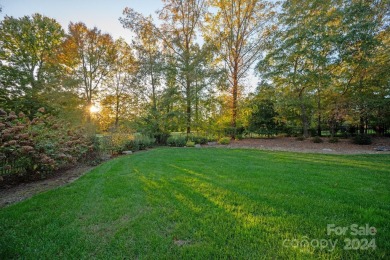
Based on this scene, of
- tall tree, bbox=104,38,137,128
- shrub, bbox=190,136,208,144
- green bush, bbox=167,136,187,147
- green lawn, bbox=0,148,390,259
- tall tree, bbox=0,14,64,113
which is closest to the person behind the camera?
green lawn, bbox=0,148,390,259

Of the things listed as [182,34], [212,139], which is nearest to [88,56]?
[182,34]

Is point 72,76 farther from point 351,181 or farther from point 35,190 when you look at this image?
point 351,181

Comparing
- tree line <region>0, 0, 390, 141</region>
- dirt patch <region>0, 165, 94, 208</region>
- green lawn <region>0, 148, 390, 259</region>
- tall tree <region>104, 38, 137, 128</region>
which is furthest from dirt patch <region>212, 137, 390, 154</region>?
tall tree <region>104, 38, 137, 128</region>

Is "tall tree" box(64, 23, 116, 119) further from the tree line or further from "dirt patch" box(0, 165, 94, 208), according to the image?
"dirt patch" box(0, 165, 94, 208)

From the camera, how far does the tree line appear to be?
10.8 metres

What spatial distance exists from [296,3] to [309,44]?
12.5 feet

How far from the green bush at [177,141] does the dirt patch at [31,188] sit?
24.3ft

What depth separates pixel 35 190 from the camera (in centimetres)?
386

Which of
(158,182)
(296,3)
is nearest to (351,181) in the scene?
(158,182)

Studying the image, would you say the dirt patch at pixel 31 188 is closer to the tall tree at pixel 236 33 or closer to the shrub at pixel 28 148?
the shrub at pixel 28 148

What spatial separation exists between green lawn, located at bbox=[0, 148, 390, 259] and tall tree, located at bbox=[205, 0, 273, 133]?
10.9 meters

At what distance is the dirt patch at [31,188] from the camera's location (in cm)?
339

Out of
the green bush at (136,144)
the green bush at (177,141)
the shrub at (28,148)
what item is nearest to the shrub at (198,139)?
the green bush at (177,141)

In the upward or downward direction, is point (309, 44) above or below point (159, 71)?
above
